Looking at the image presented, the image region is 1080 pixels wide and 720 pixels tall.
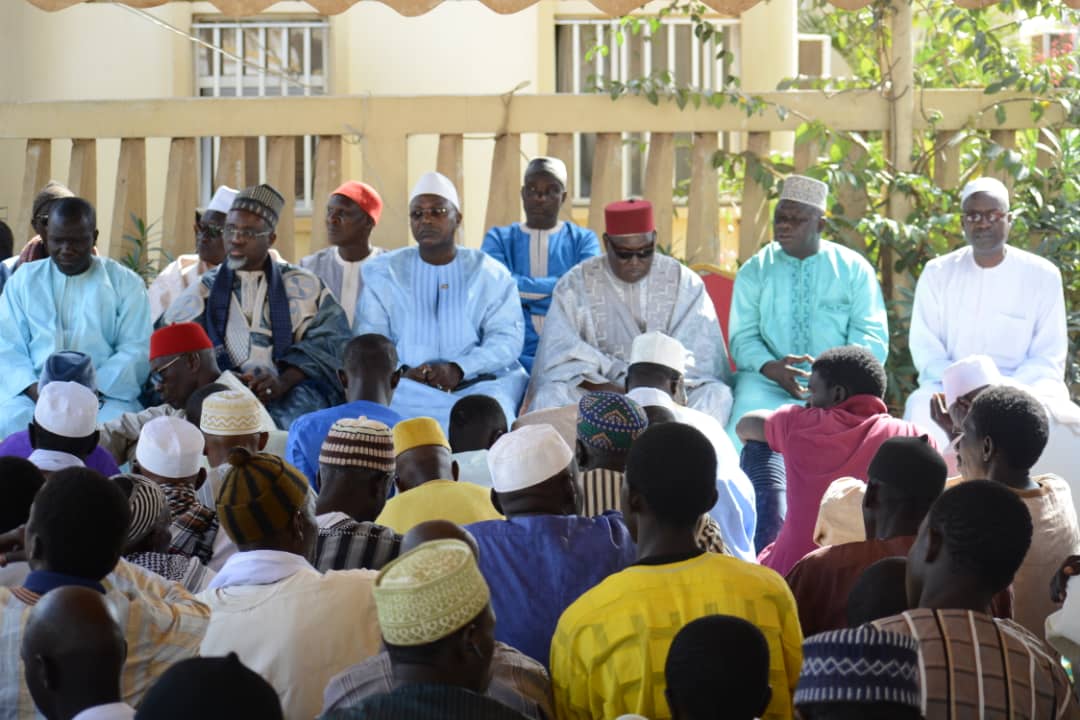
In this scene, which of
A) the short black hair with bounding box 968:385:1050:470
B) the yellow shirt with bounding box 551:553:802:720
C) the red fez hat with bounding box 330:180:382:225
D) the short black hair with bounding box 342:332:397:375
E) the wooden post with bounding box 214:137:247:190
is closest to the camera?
the yellow shirt with bounding box 551:553:802:720

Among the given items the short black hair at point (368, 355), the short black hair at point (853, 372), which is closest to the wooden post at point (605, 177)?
the short black hair at point (368, 355)

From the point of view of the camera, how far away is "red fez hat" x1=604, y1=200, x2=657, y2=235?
812 cm

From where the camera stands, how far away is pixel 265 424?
21.2ft

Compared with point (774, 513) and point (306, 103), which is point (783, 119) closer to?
point (306, 103)

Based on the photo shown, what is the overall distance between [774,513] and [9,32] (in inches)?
282

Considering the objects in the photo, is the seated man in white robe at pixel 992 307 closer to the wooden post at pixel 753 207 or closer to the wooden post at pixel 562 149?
the wooden post at pixel 753 207

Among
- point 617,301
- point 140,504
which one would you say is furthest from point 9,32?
point 140,504

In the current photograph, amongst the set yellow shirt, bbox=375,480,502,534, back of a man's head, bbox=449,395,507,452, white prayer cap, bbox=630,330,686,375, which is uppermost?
white prayer cap, bbox=630,330,686,375

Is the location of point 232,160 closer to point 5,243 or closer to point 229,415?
point 5,243

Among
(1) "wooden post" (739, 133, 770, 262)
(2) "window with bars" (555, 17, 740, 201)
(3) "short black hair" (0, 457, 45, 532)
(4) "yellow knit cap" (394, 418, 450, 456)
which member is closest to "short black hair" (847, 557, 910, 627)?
(4) "yellow knit cap" (394, 418, 450, 456)

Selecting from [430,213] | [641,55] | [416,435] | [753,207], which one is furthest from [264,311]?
[641,55]

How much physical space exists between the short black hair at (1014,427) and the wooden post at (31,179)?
7.09 m

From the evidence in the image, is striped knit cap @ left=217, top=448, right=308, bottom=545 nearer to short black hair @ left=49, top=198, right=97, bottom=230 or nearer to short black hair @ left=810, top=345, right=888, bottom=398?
short black hair @ left=810, top=345, right=888, bottom=398

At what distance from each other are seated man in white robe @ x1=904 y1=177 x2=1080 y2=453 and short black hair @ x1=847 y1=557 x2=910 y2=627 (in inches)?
171
